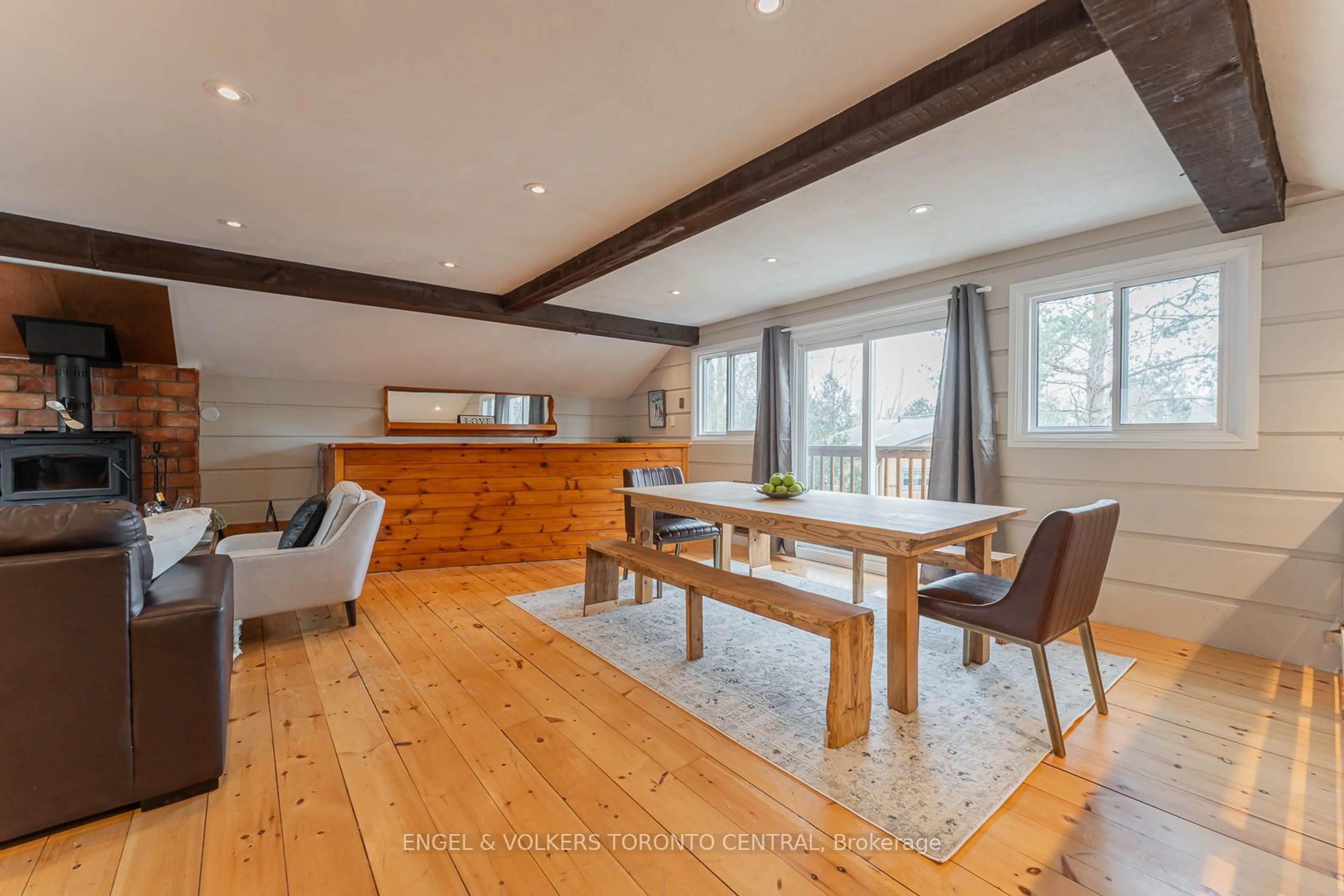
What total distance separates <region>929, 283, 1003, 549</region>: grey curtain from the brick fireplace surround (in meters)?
6.10

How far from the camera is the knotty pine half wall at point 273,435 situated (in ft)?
16.7

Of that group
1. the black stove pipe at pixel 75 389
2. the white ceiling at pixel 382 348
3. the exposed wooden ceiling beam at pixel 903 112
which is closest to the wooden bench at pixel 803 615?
the exposed wooden ceiling beam at pixel 903 112

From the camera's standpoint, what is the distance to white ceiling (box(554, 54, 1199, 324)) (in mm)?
2141

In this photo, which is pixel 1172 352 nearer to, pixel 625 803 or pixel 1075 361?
pixel 1075 361

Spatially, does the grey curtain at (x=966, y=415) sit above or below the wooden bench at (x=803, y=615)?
above

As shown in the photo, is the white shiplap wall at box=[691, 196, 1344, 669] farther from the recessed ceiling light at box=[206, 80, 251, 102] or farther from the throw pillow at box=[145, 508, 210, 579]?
the throw pillow at box=[145, 508, 210, 579]

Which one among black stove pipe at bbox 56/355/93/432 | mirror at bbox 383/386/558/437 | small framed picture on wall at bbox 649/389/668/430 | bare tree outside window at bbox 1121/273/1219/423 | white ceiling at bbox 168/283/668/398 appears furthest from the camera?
small framed picture on wall at bbox 649/389/668/430

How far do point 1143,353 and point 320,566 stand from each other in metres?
4.68

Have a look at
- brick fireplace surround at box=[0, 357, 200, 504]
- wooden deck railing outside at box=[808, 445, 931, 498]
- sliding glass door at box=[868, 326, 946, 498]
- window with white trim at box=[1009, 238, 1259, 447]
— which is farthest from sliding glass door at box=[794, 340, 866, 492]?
brick fireplace surround at box=[0, 357, 200, 504]

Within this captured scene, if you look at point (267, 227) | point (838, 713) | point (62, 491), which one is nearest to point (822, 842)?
point (838, 713)

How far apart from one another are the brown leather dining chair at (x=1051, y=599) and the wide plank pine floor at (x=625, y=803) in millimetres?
305

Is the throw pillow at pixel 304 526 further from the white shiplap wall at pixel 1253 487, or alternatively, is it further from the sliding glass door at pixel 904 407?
the white shiplap wall at pixel 1253 487

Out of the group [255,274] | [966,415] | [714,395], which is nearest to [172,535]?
[255,274]

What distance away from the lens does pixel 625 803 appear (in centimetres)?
170
